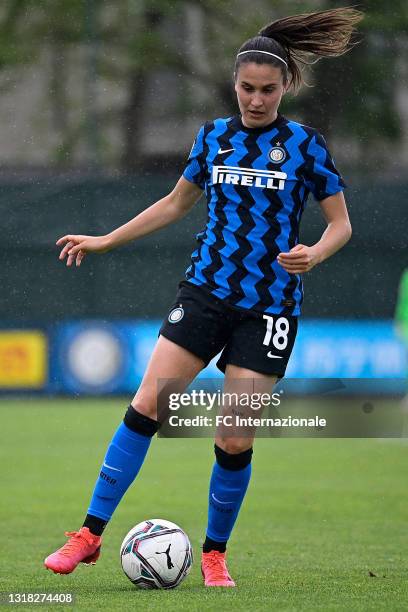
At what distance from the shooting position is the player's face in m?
4.23

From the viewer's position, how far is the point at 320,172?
432cm

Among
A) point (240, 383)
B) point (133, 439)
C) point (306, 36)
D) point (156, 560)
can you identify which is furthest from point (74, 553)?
point (306, 36)

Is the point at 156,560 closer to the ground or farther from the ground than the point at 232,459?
closer to the ground

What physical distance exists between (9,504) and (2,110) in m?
8.41

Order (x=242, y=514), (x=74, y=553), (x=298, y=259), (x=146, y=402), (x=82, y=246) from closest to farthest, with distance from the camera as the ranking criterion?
(x=298, y=259) → (x=74, y=553) → (x=146, y=402) → (x=82, y=246) → (x=242, y=514)

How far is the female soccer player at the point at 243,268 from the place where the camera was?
426 centimetres

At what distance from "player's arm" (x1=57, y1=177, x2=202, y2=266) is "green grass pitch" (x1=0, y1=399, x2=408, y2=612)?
3.95 ft

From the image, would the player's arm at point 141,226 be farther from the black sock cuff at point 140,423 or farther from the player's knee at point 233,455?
the player's knee at point 233,455

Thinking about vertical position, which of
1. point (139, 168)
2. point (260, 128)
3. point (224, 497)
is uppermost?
point (260, 128)

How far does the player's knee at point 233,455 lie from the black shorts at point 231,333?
0.93 feet

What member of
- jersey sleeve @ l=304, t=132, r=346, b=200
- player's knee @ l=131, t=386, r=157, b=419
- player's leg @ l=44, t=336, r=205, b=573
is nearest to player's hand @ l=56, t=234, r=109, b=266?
player's leg @ l=44, t=336, r=205, b=573

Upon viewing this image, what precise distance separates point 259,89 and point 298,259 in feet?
2.08
